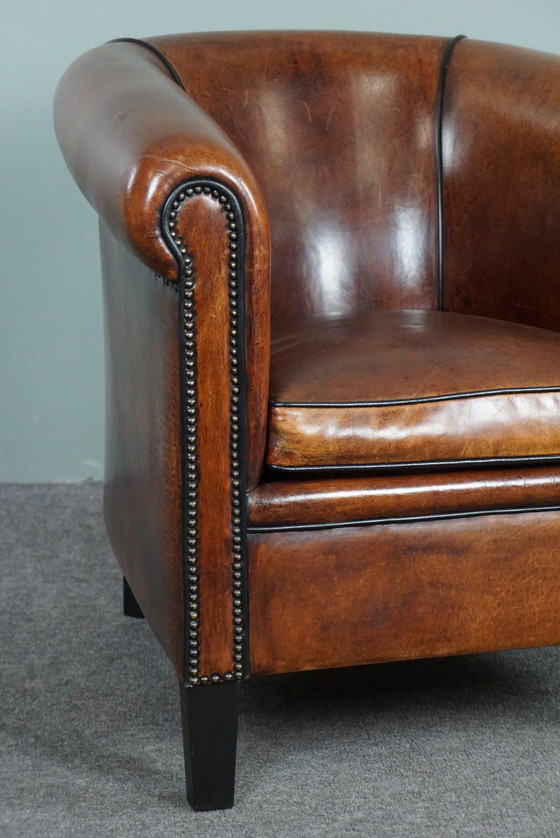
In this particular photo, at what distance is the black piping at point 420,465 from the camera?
1.23 metres

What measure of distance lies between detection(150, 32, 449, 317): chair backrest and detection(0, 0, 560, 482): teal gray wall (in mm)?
530

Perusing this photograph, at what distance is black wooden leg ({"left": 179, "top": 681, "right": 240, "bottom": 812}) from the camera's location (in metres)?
1.24

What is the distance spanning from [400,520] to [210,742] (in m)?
0.33

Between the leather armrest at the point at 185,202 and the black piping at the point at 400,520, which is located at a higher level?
the leather armrest at the point at 185,202

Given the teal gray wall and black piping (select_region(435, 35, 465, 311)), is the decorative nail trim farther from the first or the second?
the teal gray wall

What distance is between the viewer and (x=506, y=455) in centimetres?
127

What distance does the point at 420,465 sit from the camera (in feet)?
4.12

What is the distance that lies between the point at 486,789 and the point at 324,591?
1.01ft

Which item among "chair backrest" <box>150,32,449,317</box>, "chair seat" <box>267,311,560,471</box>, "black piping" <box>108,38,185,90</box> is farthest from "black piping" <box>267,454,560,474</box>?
"black piping" <box>108,38,185,90</box>

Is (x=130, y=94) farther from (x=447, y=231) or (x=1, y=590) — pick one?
(x=1, y=590)

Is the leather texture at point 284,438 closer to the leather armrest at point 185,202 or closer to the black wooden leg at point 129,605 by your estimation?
the leather armrest at point 185,202

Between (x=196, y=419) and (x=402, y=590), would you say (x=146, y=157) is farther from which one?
(x=402, y=590)

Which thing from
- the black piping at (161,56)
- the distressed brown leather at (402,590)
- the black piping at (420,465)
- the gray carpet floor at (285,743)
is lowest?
the gray carpet floor at (285,743)

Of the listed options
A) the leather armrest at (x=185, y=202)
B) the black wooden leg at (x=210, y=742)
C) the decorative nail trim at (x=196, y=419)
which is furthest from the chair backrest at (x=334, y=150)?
the black wooden leg at (x=210, y=742)
